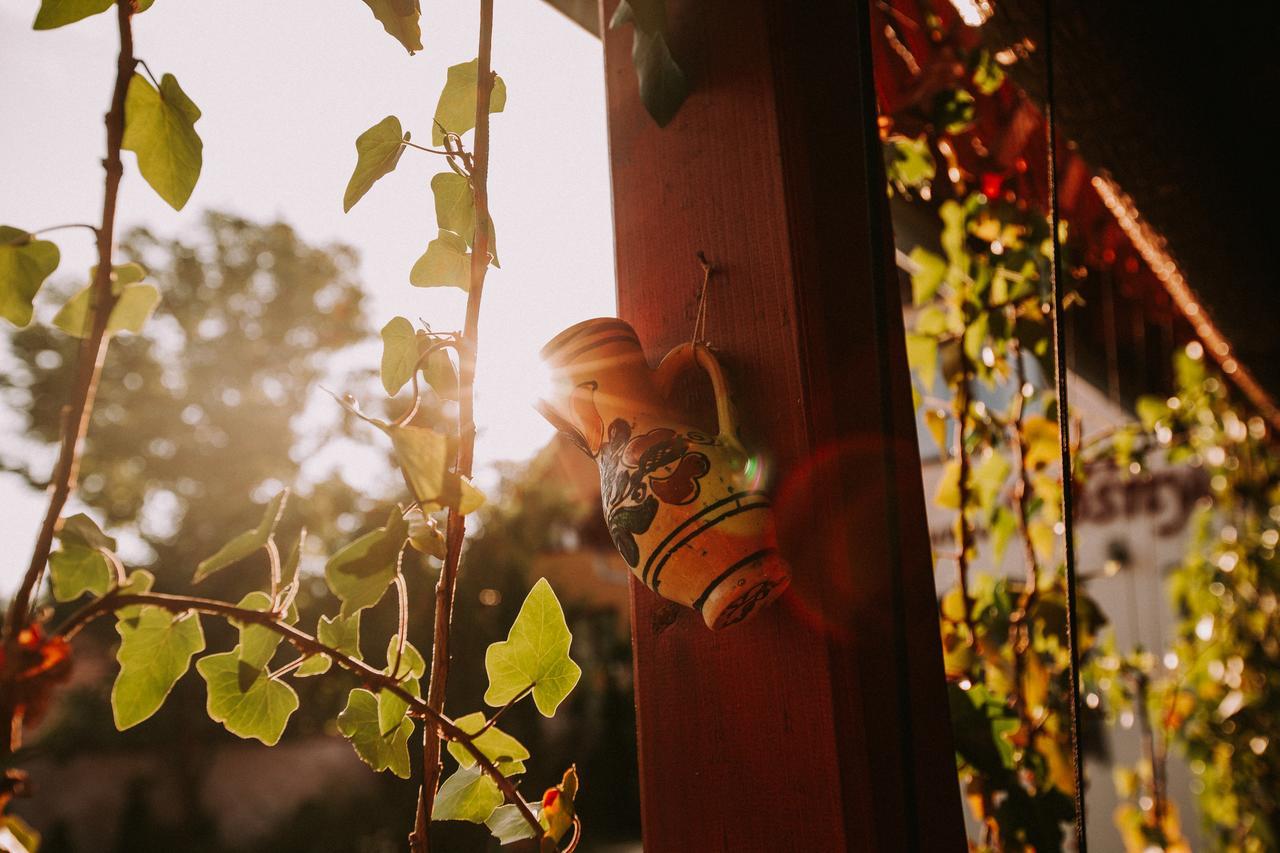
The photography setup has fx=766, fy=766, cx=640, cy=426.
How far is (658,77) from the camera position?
27.3 inches

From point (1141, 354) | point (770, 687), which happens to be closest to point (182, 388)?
point (1141, 354)

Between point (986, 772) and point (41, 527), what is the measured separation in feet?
3.43

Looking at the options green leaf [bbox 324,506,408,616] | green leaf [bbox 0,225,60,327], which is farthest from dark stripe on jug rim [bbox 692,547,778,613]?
green leaf [bbox 0,225,60,327]

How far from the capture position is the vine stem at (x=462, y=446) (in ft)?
1.44

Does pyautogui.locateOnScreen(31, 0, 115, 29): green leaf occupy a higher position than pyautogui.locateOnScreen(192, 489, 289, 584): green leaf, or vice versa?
pyautogui.locateOnScreen(31, 0, 115, 29): green leaf

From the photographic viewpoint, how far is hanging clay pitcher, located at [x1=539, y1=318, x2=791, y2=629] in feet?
1.74

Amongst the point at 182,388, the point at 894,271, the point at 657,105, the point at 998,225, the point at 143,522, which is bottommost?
the point at 894,271

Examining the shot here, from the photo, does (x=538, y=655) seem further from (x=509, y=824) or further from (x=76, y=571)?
(x=76, y=571)

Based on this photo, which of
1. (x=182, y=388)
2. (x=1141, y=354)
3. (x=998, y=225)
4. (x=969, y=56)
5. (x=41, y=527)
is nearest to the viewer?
(x=41, y=527)

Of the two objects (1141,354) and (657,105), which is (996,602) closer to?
(657,105)

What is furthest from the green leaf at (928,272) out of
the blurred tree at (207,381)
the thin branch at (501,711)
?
the blurred tree at (207,381)

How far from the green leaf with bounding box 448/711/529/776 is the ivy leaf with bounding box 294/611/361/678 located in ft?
0.30

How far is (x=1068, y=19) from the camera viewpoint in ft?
3.14

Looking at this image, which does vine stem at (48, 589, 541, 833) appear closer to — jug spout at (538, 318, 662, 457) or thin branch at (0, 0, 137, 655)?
thin branch at (0, 0, 137, 655)
